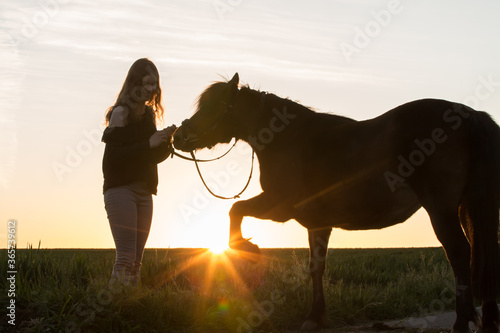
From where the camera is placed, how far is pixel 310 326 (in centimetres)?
657

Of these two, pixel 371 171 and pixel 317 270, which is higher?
pixel 371 171

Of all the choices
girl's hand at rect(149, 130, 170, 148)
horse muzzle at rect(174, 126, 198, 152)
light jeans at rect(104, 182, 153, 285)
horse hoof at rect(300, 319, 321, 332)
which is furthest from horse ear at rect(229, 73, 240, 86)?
horse hoof at rect(300, 319, 321, 332)

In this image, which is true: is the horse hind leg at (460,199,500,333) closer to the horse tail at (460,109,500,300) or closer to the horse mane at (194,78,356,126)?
the horse tail at (460,109,500,300)

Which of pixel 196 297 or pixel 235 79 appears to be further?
pixel 235 79

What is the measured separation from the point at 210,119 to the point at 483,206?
Answer: 3.43m

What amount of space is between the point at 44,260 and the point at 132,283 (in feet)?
7.73

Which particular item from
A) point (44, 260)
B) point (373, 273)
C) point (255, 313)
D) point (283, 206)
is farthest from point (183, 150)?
point (373, 273)

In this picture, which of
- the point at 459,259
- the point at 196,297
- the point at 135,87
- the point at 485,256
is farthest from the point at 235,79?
the point at 485,256

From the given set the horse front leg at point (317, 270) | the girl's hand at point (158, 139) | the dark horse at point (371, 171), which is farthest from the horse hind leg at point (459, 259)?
the girl's hand at point (158, 139)

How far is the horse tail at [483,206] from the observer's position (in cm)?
530

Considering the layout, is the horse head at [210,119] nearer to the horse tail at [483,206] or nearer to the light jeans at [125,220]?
the light jeans at [125,220]

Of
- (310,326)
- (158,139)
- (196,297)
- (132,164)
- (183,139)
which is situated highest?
(183,139)

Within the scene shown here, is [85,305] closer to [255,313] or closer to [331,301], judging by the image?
[255,313]

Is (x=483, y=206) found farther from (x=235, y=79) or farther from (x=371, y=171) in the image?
(x=235, y=79)
